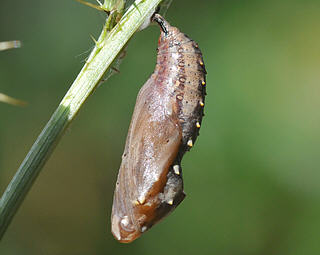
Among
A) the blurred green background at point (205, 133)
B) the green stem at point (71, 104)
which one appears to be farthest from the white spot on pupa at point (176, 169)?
the blurred green background at point (205, 133)

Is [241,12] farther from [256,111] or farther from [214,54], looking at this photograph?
[256,111]

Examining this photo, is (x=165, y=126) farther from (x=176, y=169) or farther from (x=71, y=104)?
(x=71, y=104)

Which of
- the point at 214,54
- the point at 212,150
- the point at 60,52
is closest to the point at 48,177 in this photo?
the point at 60,52

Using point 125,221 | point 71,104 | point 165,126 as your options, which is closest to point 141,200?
point 125,221

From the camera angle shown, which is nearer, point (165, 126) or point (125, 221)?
point (165, 126)

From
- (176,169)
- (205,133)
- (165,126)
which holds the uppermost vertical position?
A: (205,133)

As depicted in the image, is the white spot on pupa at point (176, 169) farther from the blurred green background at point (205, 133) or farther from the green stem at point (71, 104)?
the blurred green background at point (205, 133)
